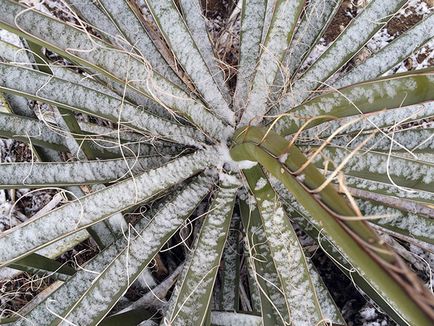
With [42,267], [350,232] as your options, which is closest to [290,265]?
[350,232]

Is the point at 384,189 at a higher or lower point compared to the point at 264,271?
higher

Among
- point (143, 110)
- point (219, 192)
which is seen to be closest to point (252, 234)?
point (219, 192)

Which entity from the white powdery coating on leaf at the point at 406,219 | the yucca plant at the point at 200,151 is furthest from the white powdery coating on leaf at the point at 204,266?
the white powdery coating on leaf at the point at 406,219

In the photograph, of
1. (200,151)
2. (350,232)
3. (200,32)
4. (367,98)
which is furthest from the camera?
(200,32)

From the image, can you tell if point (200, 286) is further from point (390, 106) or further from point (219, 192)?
point (390, 106)

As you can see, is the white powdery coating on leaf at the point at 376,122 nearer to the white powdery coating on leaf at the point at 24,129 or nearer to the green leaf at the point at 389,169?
the green leaf at the point at 389,169

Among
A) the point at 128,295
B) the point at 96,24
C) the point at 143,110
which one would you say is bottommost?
the point at 128,295

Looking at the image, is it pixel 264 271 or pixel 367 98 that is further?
pixel 264 271

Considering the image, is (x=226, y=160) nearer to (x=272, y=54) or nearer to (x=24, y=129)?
(x=272, y=54)
